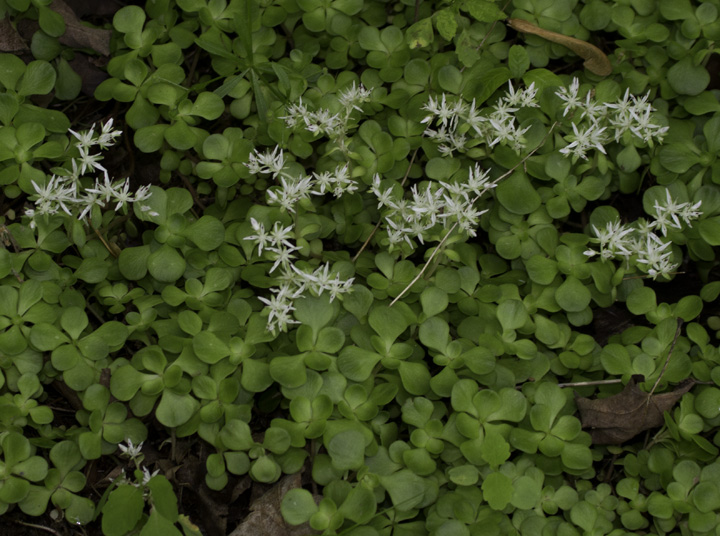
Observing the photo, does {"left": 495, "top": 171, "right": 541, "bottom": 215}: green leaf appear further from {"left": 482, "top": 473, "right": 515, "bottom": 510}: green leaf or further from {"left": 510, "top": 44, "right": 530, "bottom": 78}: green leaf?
{"left": 482, "top": 473, "right": 515, "bottom": 510}: green leaf

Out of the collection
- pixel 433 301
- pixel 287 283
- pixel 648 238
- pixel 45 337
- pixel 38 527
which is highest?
pixel 648 238

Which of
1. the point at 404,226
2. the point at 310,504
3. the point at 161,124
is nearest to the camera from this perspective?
the point at 310,504

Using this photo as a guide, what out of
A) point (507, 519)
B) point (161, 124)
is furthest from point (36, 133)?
point (507, 519)

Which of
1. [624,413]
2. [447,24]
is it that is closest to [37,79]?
[447,24]

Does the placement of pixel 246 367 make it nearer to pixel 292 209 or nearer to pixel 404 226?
pixel 292 209

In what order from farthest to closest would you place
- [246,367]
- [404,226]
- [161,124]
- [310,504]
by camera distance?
[161,124], [404,226], [246,367], [310,504]

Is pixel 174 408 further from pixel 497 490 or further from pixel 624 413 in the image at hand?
pixel 624 413
